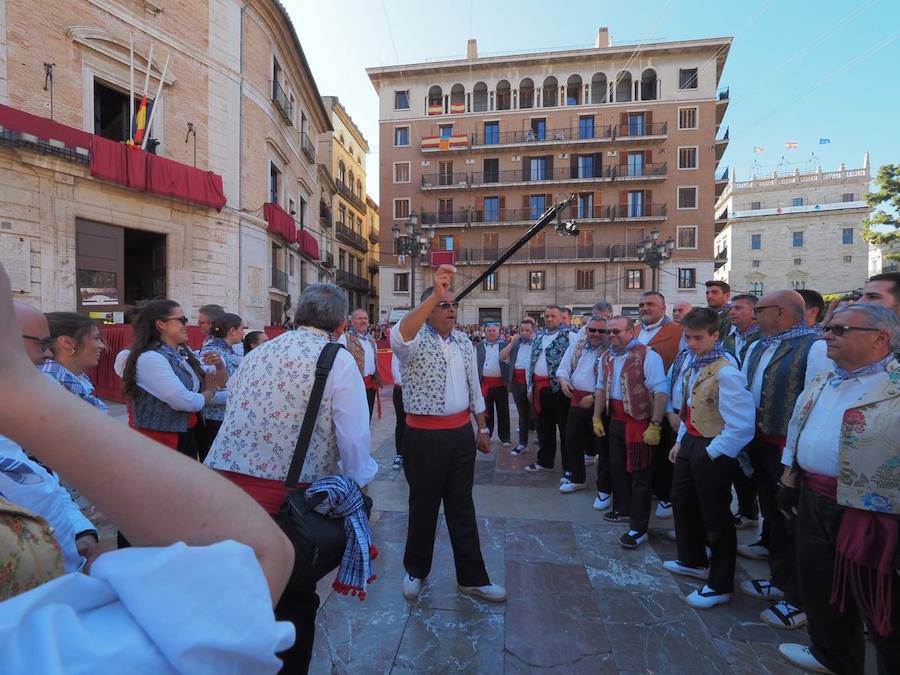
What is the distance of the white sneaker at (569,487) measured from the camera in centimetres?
502

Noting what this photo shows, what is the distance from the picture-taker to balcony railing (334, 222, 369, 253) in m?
34.2

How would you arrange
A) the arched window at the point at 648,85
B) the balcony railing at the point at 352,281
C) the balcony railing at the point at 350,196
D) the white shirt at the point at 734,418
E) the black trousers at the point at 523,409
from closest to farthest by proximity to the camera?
the white shirt at the point at 734,418
the black trousers at the point at 523,409
the arched window at the point at 648,85
the balcony railing at the point at 352,281
the balcony railing at the point at 350,196

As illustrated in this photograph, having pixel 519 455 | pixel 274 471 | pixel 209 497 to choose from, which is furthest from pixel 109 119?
pixel 209 497

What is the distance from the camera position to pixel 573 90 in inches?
1294

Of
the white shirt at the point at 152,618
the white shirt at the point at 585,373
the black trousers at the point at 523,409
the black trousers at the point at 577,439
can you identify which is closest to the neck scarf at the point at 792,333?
the white shirt at the point at 585,373

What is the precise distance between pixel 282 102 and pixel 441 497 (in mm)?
20737

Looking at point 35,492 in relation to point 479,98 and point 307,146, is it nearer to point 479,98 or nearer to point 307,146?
point 307,146

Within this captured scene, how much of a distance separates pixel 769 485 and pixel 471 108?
3534 centimetres

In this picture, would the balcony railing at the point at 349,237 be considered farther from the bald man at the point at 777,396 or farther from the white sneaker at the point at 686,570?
the white sneaker at the point at 686,570

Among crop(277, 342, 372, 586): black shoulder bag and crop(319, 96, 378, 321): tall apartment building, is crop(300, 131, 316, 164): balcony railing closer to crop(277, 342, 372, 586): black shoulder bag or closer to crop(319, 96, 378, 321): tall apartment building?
crop(319, 96, 378, 321): tall apartment building

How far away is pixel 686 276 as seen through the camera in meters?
31.2

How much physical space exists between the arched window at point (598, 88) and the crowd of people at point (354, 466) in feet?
108

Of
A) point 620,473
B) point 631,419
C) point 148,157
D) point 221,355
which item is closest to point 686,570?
point 620,473

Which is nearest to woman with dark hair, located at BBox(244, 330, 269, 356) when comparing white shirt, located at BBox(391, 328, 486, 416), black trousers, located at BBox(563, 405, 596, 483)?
white shirt, located at BBox(391, 328, 486, 416)
